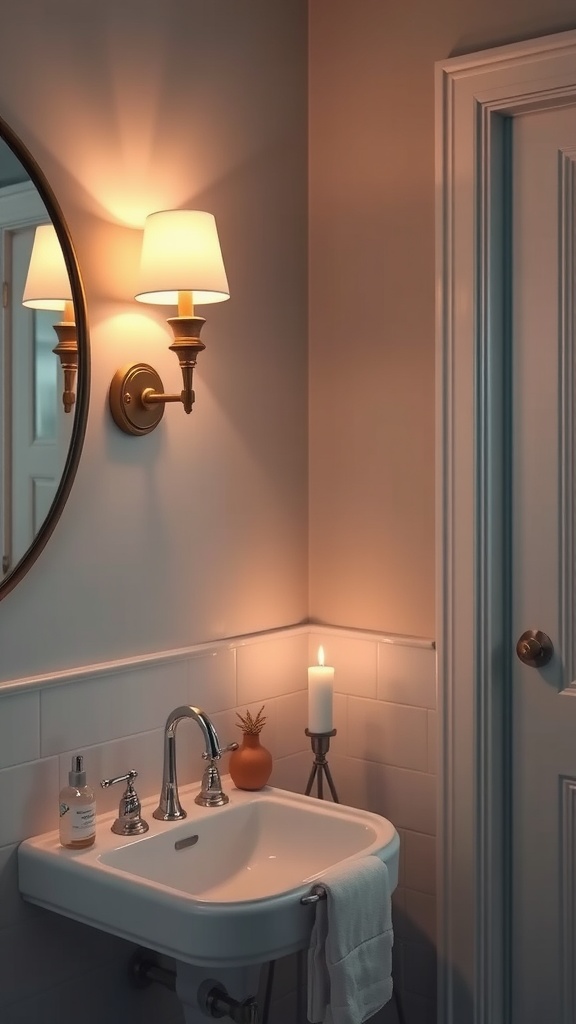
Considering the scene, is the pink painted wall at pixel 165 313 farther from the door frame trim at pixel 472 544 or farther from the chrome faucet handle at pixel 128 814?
the door frame trim at pixel 472 544

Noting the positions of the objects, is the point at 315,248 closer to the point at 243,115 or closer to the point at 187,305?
the point at 243,115

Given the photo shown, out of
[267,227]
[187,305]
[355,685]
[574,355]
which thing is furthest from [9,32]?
[355,685]

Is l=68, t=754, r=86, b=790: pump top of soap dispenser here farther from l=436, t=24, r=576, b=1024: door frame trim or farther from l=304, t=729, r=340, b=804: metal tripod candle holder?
l=436, t=24, r=576, b=1024: door frame trim

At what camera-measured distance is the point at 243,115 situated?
2146 mm

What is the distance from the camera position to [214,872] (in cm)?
188

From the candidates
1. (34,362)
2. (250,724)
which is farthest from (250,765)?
(34,362)

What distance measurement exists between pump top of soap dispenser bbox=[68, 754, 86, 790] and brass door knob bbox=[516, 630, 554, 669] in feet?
2.85

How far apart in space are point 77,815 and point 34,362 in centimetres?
72

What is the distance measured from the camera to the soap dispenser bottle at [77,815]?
1.69 m

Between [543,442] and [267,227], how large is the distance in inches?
28.6

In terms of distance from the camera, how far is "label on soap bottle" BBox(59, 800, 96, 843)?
5.53 ft

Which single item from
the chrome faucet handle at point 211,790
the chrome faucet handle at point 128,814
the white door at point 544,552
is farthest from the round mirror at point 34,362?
the white door at point 544,552

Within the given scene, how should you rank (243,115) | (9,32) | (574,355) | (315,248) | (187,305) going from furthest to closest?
(315,248) < (243,115) < (574,355) < (187,305) < (9,32)

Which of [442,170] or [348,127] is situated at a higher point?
[348,127]
